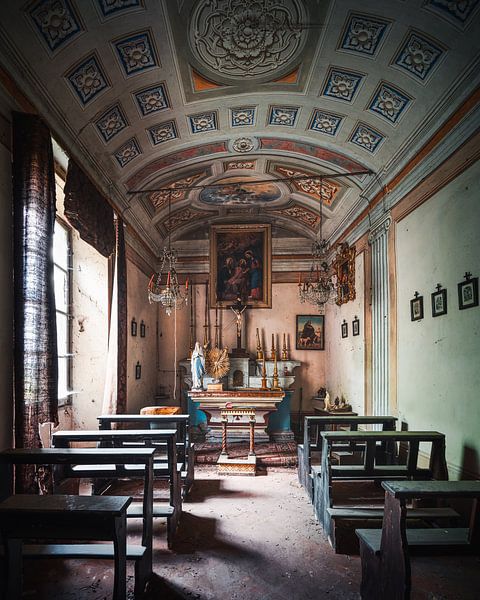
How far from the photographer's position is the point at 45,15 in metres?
4.18

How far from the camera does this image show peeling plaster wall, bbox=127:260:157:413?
30.8 ft

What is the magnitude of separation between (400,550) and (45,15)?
17.6 ft

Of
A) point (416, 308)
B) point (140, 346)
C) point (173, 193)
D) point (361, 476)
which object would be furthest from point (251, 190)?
point (361, 476)

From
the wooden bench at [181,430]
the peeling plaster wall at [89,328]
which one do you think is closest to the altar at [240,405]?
the peeling plaster wall at [89,328]

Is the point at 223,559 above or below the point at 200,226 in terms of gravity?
below

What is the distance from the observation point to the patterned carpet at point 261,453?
761 centimetres

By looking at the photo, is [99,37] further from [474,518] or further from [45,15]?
[474,518]

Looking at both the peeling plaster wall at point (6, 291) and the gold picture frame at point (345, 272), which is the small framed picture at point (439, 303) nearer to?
the gold picture frame at point (345, 272)

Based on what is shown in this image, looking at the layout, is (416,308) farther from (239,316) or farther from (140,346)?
(140,346)

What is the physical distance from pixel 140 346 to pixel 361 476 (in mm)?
6583

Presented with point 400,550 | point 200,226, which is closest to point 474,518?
point 400,550

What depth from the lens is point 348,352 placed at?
31.5ft

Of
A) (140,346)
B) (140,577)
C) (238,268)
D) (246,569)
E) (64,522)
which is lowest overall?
(246,569)

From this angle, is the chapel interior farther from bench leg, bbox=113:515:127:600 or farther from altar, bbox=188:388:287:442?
bench leg, bbox=113:515:127:600
